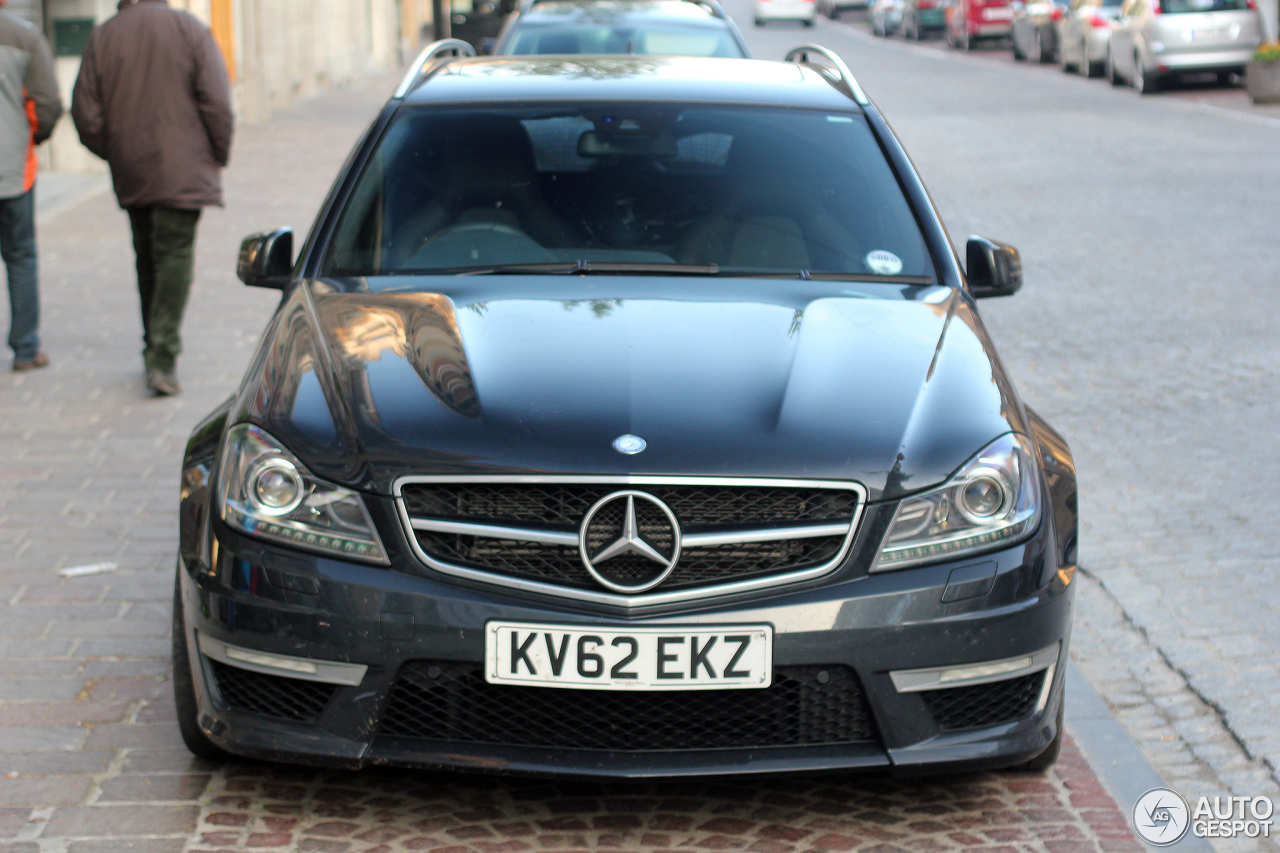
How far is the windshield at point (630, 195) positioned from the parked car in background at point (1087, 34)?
960 inches

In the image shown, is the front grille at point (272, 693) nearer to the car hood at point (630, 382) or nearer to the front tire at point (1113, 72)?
the car hood at point (630, 382)

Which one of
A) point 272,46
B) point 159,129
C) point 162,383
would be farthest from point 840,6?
point 162,383

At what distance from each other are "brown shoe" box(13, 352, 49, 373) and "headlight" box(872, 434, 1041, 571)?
593 centimetres

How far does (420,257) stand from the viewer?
14.6 ft

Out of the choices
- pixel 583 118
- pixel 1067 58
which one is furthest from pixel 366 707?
pixel 1067 58

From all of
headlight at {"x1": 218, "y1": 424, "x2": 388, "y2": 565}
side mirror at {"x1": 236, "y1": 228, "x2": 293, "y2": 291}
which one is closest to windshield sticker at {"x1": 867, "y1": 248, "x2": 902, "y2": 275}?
side mirror at {"x1": 236, "y1": 228, "x2": 293, "y2": 291}

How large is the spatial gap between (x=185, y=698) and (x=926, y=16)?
4597 cm

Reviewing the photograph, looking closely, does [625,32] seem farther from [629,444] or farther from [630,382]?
[629,444]

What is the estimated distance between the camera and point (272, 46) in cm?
2473

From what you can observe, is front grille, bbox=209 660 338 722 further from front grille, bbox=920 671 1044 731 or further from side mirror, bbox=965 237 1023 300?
side mirror, bbox=965 237 1023 300

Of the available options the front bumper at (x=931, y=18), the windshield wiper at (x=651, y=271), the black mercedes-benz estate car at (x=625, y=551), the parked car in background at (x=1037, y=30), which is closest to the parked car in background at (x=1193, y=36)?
the parked car in background at (x=1037, y=30)

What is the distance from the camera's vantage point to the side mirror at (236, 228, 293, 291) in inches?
182

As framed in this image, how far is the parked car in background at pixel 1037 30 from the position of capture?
3356 centimetres

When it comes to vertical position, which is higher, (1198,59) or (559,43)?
(559,43)
